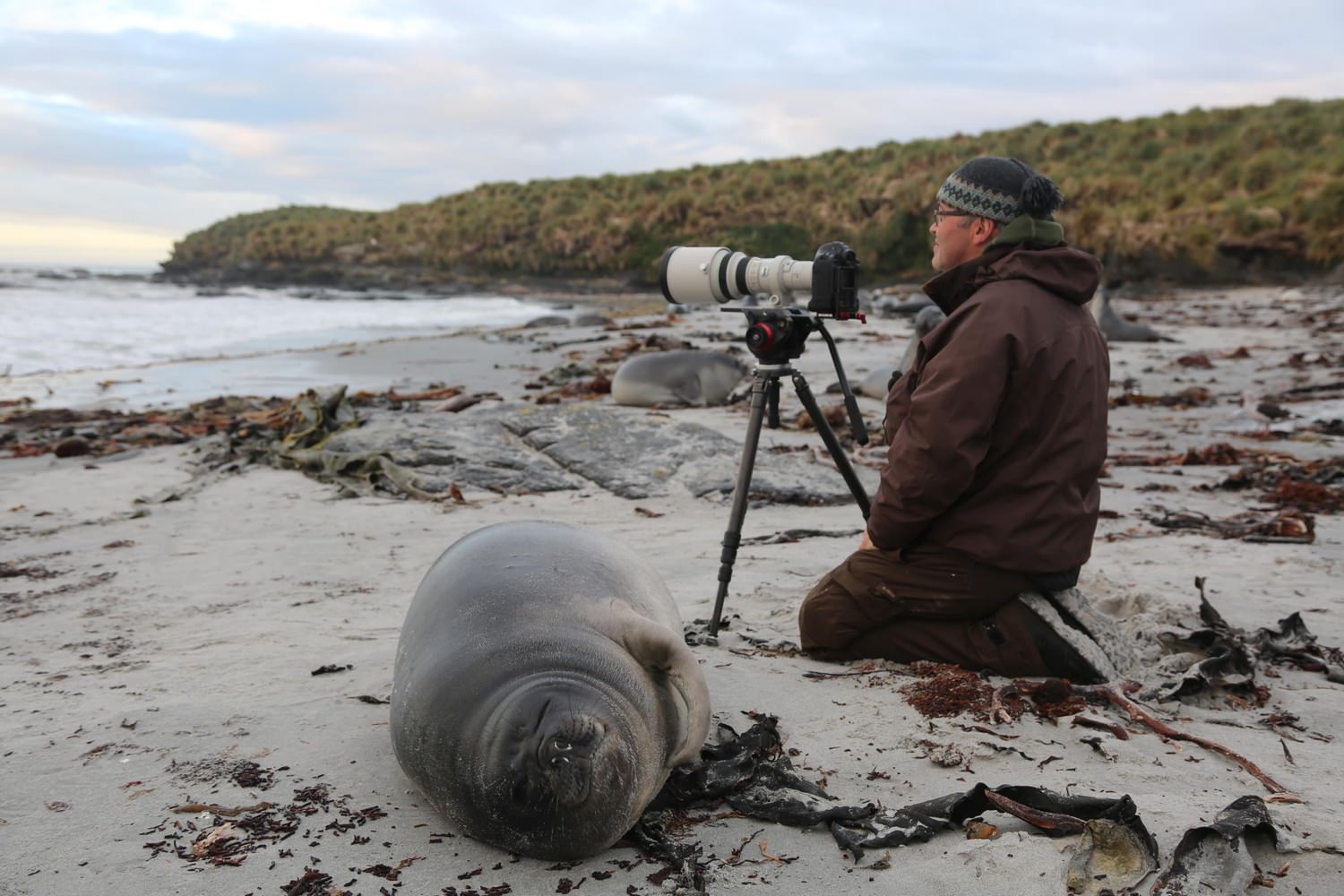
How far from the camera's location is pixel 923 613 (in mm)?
3244

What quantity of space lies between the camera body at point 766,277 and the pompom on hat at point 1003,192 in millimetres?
445

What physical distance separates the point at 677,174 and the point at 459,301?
59.7 ft

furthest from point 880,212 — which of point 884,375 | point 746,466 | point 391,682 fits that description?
point 391,682

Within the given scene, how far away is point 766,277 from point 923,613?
122 centimetres

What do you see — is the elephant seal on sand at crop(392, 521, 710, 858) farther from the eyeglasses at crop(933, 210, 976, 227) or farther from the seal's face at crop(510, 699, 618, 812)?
the eyeglasses at crop(933, 210, 976, 227)

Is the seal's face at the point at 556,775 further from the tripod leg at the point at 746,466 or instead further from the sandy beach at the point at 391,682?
the tripod leg at the point at 746,466

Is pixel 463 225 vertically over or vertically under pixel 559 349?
over

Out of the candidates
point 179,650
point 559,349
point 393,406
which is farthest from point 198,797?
point 559,349

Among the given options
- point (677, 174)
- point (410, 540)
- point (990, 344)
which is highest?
point (677, 174)

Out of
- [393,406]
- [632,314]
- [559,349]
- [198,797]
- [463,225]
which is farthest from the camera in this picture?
[463,225]

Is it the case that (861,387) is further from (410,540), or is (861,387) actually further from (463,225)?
(463,225)

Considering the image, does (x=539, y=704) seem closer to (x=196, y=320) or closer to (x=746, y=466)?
(x=746, y=466)

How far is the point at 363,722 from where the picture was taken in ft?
9.23

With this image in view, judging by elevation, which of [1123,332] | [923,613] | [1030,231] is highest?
[1030,231]
